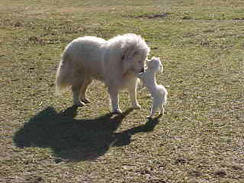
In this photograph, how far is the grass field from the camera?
21.5 ft

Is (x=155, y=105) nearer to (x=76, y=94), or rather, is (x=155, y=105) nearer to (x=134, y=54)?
(x=134, y=54)

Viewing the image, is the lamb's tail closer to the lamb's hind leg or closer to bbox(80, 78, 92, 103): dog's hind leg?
bbox(80, 78, 92, 103): dog's hind leg

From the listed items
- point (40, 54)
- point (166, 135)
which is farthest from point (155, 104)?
point (40, 54)

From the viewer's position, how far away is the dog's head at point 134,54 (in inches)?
336

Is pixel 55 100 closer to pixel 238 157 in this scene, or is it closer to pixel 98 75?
pixel 98 75

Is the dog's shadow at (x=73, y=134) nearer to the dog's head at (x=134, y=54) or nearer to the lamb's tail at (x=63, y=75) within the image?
the lamb's tail at (x=63, y=75)

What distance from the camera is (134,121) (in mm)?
8492

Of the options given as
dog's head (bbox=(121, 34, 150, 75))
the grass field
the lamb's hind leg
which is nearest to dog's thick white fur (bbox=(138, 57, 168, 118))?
the lamb's hind leg

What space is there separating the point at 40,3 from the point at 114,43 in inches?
807

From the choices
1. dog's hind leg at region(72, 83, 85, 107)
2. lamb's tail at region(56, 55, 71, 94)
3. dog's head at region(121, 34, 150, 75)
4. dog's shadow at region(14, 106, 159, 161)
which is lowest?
dog's shadow at region(14, 106, 159, 161)

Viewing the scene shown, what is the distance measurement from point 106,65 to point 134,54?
63 cm

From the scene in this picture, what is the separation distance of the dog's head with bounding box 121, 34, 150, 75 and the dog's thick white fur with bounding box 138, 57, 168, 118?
0.12 metres

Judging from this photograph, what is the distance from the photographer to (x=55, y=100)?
993 cm

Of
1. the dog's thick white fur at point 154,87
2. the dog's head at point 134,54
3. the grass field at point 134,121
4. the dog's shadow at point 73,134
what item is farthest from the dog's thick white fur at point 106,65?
the dog's shadow at point 73,134
